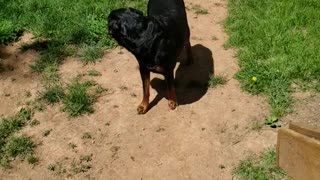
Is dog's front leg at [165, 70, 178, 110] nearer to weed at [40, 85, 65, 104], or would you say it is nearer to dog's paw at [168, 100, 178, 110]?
dog's paw at [168, 100, 178, 110]

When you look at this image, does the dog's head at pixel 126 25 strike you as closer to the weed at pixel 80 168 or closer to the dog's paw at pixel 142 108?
the dog's paw at pixel 142 108

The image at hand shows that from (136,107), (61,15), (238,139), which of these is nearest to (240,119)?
(238,139)

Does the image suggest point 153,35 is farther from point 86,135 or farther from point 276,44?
point 276,44

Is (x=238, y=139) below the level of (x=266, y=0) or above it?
below

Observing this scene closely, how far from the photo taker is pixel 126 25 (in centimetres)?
409

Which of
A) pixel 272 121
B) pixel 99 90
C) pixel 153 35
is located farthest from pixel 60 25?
pixel 272 121

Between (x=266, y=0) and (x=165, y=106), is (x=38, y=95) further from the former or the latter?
(x=266, y=0)

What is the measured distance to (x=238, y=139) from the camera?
15.0ft

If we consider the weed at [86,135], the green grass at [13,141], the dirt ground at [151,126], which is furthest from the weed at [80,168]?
the green grass at [13,141]

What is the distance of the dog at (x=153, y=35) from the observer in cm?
412

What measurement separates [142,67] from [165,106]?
746mm

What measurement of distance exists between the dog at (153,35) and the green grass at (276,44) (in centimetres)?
108

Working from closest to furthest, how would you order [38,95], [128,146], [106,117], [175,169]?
[175,169] → [128,146] → [106,117] → [38,95]

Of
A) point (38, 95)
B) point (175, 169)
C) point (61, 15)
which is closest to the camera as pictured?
point (175, 169)
